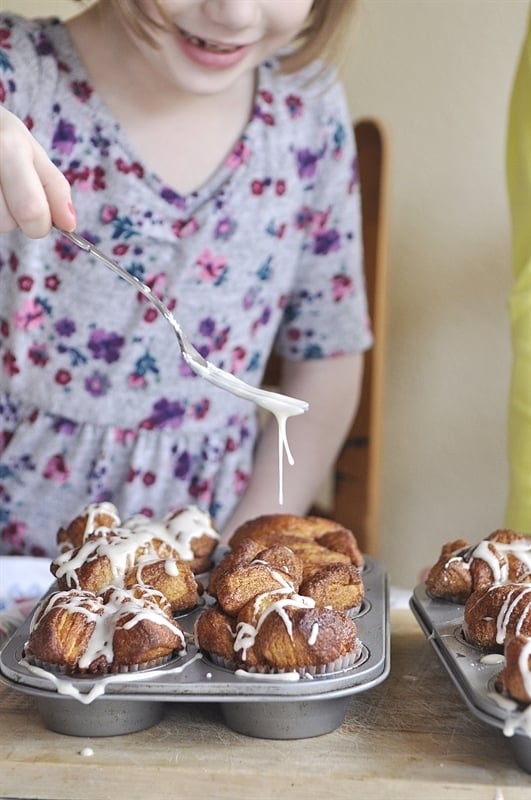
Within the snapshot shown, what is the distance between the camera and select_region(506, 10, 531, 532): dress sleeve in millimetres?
1204

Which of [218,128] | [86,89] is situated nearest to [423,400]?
[218,128]

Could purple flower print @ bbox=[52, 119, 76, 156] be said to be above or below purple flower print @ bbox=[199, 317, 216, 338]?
above

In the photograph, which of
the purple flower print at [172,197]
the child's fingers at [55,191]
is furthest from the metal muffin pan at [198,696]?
the purple flower print at [172,197]

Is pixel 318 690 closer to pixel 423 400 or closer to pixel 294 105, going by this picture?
pixel 294 105

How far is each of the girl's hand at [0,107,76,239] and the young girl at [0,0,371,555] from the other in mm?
460

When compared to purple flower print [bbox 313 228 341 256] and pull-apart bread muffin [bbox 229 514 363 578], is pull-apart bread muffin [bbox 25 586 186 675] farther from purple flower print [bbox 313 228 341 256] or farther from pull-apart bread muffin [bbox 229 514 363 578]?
purple flower print [bbox 313 228 341 256]

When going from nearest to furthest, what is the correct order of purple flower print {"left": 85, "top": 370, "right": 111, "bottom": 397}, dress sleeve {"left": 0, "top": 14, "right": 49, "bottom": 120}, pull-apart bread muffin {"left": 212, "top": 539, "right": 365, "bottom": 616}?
pull-apart bread muffin {"left": 212, "top": 539, "right": 365, "bottom": 616}
dress sleeve {"left": 0, "top": 14, "right": 49, "bottom": 120}
purple flower print {"left": 85, "top": 370, "right": 111, "bottom": 397}

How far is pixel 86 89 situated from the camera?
137 centimetres

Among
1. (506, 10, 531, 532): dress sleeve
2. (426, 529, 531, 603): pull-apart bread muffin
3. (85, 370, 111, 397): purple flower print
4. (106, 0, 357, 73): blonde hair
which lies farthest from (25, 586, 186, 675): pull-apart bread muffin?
(106, 0, 357, 73): blonde hair

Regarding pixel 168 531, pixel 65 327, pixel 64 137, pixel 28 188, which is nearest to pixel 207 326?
pixel 65 327

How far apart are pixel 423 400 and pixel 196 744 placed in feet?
4.08

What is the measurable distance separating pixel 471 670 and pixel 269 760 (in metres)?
0.15

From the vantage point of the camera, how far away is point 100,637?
76cm

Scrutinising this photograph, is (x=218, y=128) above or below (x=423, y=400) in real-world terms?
above
